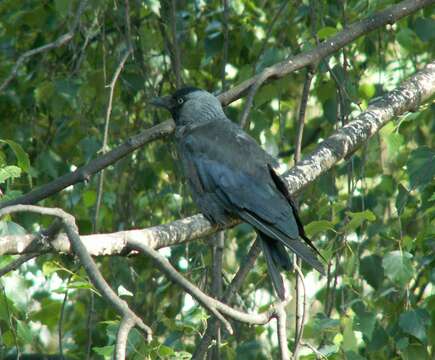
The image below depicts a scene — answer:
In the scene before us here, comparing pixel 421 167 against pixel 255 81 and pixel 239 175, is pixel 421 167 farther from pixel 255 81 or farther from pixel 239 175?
pixel 239 175

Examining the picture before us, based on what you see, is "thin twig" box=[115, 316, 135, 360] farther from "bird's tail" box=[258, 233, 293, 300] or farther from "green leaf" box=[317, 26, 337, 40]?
"green leaf" box=[317, 26, 337, 40]

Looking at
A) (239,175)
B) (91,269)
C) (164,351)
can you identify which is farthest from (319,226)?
(91,269)

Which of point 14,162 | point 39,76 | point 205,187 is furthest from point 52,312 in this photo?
point 39,76

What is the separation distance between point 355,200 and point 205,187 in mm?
1045

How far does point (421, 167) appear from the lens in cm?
364

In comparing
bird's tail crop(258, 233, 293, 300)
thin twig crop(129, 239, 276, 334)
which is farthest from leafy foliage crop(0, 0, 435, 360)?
thin twig crop(129, 239, 276, 334)

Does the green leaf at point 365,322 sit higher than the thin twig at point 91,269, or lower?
lower

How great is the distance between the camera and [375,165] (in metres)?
5.77

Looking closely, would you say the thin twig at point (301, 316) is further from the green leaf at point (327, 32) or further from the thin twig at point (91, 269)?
the green leaf at point (327, 32)

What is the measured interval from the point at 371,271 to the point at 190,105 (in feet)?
4.28

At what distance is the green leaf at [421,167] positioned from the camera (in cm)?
362

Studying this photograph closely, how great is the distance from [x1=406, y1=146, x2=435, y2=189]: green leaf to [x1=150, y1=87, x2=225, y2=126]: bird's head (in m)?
1.47

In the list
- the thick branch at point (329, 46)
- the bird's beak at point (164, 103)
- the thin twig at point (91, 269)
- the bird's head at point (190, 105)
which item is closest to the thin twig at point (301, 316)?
the thin twig at point (91, 269)

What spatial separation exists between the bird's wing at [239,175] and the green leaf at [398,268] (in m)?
0.39
